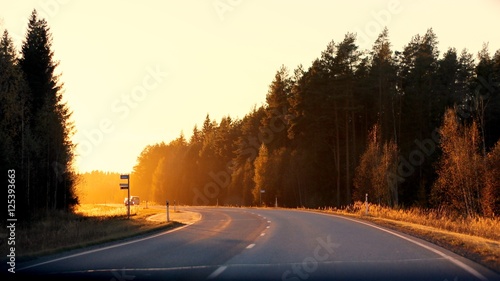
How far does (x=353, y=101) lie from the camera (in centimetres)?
6431

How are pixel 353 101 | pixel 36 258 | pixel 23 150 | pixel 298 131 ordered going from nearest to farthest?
pixel 36 258, pixel 23 150, pixel 353 101, pixel 298 131

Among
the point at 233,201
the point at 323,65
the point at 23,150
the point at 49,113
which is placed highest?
the point at 323,65

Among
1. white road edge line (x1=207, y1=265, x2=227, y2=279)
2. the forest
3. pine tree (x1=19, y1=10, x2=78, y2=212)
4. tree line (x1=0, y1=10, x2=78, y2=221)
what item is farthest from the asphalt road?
pine tree (x1=19, y1=10, x2=78, y2=212)

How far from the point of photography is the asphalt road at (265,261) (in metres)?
10.4

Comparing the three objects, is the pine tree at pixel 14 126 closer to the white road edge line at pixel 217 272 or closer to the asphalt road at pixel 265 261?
the asphalt road at pixel 265 261

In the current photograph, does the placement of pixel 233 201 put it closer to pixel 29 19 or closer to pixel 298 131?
pixel 298 131

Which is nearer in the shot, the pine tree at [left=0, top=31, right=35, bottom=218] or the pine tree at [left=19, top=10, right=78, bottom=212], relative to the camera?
the pine tree at [left=0, top=31, right=35, bottom=218]

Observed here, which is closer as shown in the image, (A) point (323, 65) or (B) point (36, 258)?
(B) point (36, 258)

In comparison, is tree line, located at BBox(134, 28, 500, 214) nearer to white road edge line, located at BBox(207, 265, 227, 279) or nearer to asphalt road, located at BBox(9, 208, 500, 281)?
asphalt road, located at BBox(9, 208, 500, 281)

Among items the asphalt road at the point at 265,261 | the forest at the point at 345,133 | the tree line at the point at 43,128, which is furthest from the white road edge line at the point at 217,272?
the tree line at the point at 43,128

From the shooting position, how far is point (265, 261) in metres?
12.5

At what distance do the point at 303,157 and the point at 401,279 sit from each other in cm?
6336

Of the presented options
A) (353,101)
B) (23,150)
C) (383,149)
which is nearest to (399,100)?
(353,101)

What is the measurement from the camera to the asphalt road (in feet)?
34.0
